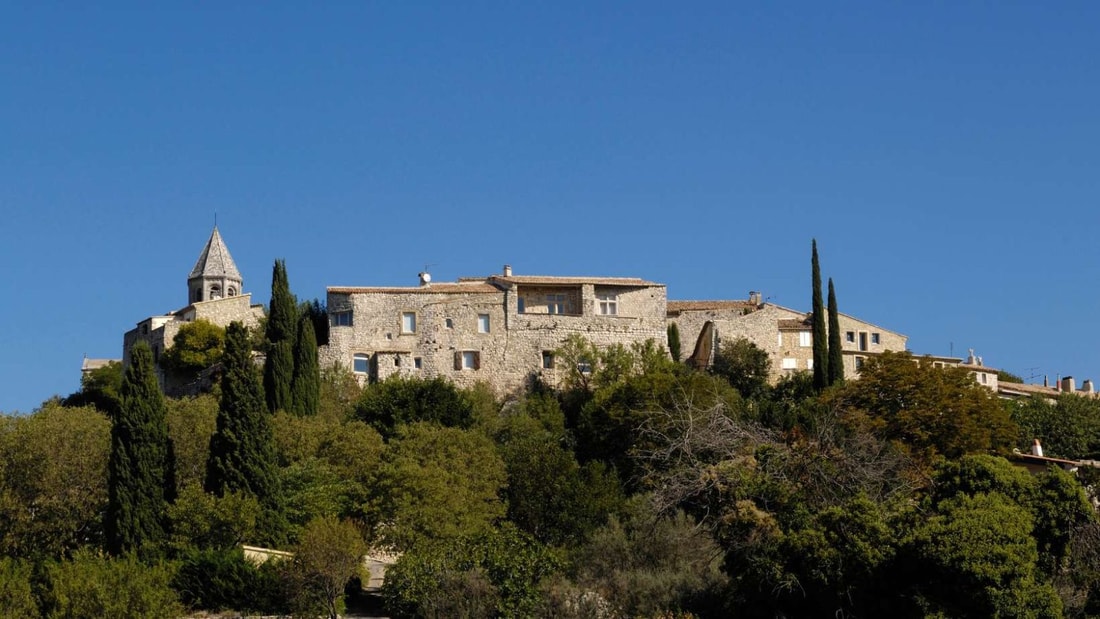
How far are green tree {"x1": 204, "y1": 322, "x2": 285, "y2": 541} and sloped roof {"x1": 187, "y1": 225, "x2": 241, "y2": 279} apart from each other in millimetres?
47224

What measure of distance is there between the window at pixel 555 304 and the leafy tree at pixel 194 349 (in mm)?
13849

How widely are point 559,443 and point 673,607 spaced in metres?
21.1

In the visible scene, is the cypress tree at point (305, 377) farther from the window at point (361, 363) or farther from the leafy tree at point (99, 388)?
the leafy tree at point (99, 388)

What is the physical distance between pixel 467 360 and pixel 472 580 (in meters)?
31.6

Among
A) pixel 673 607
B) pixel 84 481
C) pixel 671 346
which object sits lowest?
pixel 673 607

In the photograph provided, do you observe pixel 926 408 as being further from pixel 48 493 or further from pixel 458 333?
pixel 48 493

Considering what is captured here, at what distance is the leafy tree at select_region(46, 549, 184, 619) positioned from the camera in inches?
1459

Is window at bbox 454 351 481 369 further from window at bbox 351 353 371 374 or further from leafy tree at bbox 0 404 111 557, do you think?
leafy tree at bbox 0 404 111 557

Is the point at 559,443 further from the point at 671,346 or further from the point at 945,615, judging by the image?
the point at 945,615

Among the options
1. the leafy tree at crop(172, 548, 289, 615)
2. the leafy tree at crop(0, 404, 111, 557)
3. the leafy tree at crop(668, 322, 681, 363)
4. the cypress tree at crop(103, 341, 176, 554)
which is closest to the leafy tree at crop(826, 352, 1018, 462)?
the leafy tree at crop(668, 322, 681, 363)

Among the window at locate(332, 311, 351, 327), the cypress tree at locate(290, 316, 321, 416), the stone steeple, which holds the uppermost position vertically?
the stone steeple

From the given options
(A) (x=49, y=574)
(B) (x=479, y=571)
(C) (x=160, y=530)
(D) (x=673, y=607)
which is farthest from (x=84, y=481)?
(D) (x=673, y=607)

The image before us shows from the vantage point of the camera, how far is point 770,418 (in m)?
57.6

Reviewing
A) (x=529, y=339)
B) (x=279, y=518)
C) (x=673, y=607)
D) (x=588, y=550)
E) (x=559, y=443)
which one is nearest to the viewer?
(x=673, y=607)
